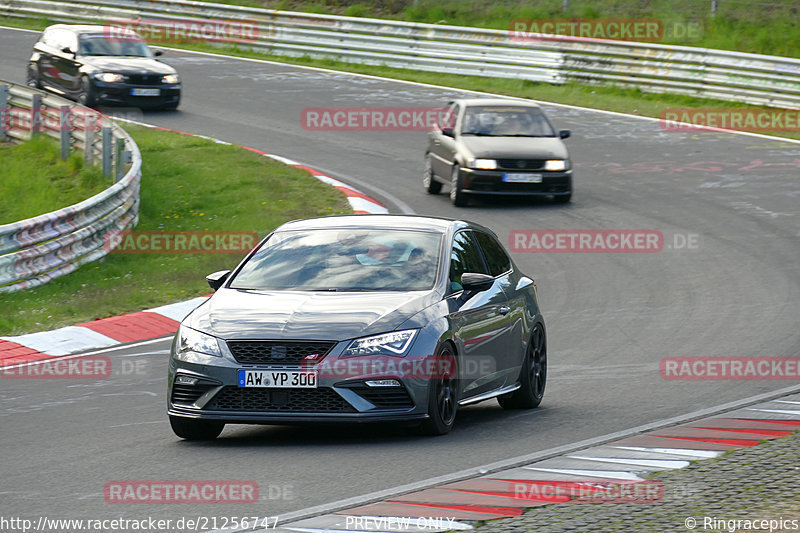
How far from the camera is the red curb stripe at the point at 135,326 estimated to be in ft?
43.9

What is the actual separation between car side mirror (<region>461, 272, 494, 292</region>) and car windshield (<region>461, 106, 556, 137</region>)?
12.5m

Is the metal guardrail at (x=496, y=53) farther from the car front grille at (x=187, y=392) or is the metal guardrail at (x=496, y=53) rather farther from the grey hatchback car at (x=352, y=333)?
the car front grille at (x=187, y=392)

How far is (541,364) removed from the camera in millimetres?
10609

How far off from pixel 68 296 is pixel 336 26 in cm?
2161

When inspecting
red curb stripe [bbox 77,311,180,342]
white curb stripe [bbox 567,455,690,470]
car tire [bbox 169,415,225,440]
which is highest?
white curb stripe [bbox 567,455,690,470]

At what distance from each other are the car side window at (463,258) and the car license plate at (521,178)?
34.7 feet

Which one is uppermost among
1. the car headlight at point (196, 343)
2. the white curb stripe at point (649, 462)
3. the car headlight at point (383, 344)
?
the car headlight at point (383, 344)

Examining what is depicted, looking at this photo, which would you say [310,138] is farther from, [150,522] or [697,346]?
[150,522]

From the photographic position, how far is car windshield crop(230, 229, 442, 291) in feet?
30.0

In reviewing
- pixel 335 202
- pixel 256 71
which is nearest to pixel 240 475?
pixel 335 202

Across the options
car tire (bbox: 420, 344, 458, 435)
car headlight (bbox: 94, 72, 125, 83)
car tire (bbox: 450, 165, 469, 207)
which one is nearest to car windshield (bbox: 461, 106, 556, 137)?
car tire (bbox: 450, 165, 469, 207)

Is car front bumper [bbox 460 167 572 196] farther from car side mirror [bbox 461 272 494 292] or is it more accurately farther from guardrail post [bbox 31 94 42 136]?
car side mirror [bbox 461 272 494 292]

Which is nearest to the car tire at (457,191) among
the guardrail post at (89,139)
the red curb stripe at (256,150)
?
the red curb stripe at (256,150)

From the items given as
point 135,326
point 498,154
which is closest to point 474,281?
point 135,326
